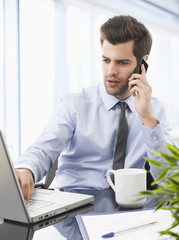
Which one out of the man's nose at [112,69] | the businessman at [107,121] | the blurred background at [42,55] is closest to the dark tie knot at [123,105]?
the businessman at [107,121]

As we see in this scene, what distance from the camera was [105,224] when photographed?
773 mm

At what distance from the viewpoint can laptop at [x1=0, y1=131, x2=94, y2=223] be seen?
0.72 metres

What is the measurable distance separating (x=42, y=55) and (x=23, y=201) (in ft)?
6.96

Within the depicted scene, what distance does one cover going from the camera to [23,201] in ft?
2.40

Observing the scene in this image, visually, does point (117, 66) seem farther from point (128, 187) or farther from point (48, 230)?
point (48, 230)

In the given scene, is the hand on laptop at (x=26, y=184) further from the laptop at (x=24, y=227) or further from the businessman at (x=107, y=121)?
the businessman at (x=107, y=121)

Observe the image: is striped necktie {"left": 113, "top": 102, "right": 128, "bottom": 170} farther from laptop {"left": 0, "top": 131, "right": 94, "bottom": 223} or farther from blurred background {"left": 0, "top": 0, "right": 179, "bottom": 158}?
blurred background {"left": 0, "top": 0, "right": 179, "bottom": 158}

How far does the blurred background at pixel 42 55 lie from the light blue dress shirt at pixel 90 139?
1079 mm

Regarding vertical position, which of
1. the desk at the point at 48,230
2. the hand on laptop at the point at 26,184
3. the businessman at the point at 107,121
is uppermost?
the businessman at the point at 107,121

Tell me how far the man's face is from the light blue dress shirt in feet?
0.17

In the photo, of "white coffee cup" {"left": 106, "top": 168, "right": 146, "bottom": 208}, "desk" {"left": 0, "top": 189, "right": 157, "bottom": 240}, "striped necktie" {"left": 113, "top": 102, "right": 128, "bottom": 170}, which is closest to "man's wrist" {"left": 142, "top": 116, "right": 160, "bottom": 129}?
"striped necktie" {"left": 113, "top": 102, "right": 128, "bottom": 170}

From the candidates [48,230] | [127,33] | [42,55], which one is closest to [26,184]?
[48,230]

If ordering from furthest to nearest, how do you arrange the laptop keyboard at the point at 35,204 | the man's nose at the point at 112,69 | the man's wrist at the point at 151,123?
the man's nose at the point at 112,69, the man's wrist at the point at 151,123, the laptop keyboard at the point at 35,204

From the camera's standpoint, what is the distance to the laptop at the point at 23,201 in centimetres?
72
